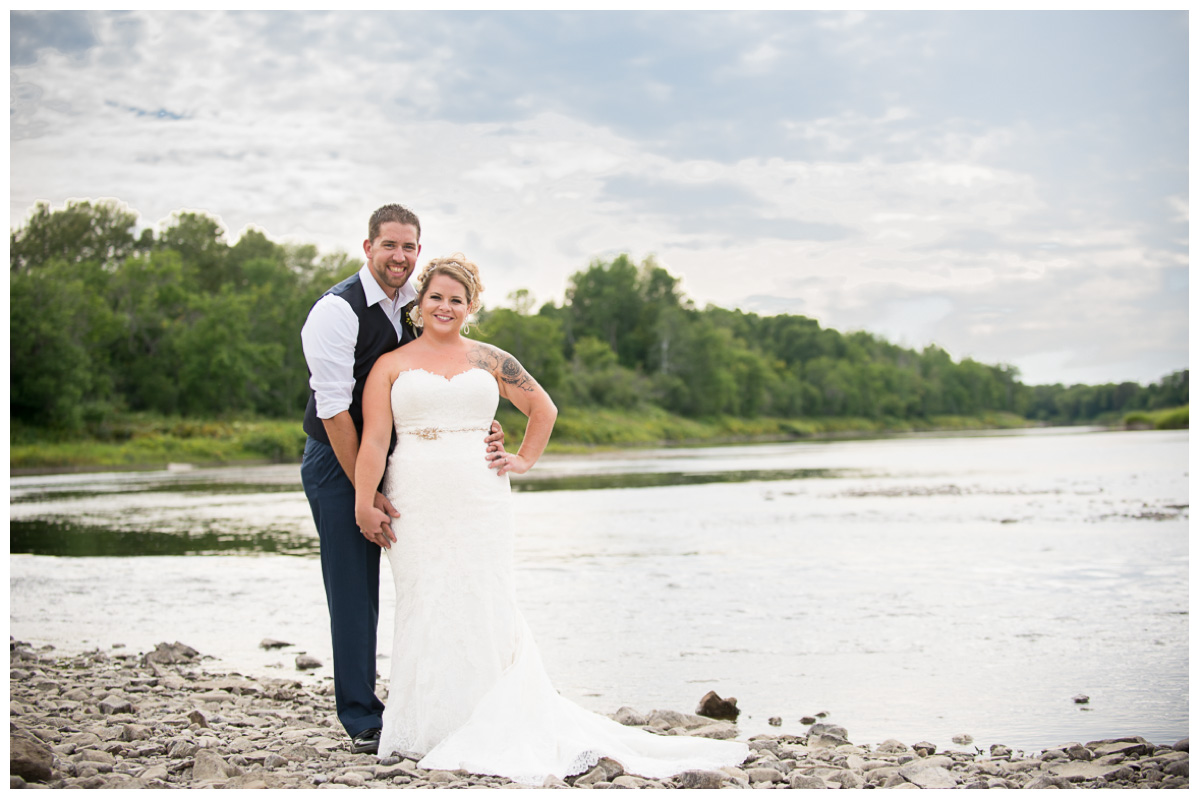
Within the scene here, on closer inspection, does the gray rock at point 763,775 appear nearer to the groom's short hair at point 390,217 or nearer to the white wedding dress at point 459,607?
the white wedding dress at point 459,607

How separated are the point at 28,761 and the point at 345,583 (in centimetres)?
144

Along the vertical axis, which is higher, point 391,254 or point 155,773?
point 391,254

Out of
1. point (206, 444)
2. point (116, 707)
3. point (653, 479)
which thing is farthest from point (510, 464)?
point (206, 444)

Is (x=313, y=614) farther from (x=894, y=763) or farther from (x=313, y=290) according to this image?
(x=313, y=290)

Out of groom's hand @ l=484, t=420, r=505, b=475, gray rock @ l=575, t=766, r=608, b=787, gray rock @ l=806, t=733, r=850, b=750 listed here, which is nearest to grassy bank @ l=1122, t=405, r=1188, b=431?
gray rock @ l=806, t=733, r=850, b=750

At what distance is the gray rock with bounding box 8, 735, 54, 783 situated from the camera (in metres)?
3.84

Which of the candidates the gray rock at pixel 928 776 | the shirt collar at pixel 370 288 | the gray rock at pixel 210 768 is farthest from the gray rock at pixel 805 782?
the shirt collar at pixel 370 288

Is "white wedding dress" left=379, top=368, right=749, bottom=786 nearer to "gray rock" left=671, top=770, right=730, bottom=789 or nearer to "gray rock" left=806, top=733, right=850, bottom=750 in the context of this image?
"gray rock" left=671, top=770, right=730, bottom=789

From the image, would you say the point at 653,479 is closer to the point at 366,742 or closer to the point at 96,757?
the point at 366,742

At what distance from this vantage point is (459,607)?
442 centimetres

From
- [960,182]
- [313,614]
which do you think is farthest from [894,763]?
[960,182]

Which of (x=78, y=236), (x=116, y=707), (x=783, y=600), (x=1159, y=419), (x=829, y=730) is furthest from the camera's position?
(x=1159, y=419)

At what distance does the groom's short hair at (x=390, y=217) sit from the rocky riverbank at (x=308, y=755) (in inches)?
96.3

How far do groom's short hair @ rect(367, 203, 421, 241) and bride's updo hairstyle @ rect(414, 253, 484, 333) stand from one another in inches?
11.0
